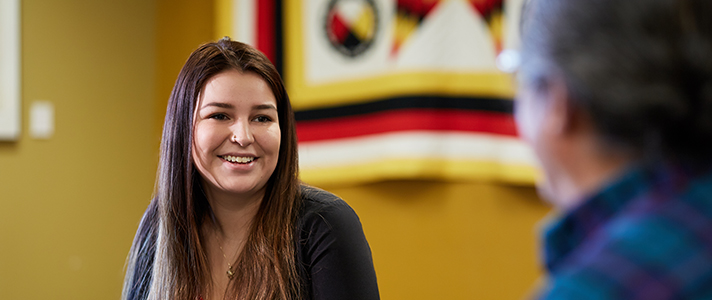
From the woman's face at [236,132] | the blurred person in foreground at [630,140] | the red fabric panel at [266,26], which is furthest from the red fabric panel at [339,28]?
the blurred person in foreground at [630,140]

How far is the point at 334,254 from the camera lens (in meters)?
1.20

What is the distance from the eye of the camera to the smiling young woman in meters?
1.22

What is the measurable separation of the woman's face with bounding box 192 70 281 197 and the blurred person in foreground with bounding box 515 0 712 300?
83 centimetres

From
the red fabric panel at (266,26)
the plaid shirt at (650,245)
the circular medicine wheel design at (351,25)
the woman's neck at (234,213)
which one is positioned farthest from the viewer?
the red fabric panel at (266,26)

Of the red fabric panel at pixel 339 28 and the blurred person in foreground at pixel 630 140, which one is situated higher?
the red fabric panel at pixel 339 28

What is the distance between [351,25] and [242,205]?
1205 millimetres

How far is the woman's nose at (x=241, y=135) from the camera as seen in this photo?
1.24 m

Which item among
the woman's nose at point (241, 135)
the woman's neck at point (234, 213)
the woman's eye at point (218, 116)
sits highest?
the woman's eye at point (218, 116)

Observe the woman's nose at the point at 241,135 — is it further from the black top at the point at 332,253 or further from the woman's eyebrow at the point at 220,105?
the black top at the point at 332,253

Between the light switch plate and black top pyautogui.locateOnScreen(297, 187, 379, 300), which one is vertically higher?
the light switch plate

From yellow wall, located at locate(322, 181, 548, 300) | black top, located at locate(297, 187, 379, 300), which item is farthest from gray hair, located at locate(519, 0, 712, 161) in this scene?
yellow wall, located at locate(322, 181, 548, 300)

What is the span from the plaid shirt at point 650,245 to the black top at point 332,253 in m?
0.78

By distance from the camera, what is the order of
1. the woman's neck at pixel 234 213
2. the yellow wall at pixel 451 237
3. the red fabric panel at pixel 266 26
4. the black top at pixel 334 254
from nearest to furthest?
the black top at pixel 334 254
the woman's neck at pixel 234 213
the yellow wall at pixel 451 237
the red fabric panel at pixel 266 26

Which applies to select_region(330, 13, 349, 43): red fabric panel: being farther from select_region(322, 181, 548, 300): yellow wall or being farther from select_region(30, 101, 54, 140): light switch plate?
select_region(30, 101, 54, 140): light switch plate
